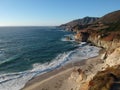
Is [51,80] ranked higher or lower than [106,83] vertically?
lower

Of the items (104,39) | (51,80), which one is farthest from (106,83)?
(104,39)

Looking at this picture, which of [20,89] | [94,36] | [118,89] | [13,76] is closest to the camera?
[118,89]

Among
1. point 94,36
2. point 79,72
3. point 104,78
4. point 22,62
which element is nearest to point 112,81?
point 104,78

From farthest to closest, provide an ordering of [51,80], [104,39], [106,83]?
[104,39]
[51,80]
[106,83]

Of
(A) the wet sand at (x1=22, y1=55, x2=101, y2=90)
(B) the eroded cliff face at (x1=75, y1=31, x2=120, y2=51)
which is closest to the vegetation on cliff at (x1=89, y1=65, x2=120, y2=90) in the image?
(A) the wet sand at (x1=22, y1=55, x2=101, y2=90)

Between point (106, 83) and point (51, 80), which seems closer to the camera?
point (106, 83)

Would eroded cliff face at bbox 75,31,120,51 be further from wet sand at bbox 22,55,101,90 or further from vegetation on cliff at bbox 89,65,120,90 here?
vegetation on cliff at bbox 89,65,120,90

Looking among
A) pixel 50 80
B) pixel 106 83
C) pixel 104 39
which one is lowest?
pixel 50 80

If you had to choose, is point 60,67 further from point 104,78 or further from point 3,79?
point 104,78

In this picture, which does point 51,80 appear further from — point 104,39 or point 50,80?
point 104,39

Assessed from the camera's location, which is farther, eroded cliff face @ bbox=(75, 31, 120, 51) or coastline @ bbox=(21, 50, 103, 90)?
eroded cliff face @ bbox=(75, 31, 120, 51)

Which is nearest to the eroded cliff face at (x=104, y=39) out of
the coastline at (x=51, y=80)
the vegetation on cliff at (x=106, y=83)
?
the coastline at (x=51, y=80)
